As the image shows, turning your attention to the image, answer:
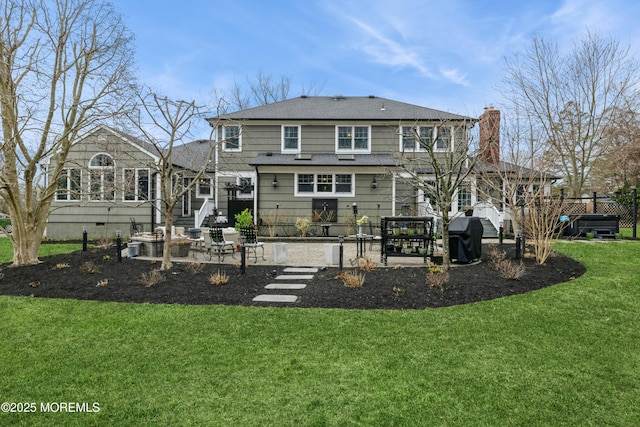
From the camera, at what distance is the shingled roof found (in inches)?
717

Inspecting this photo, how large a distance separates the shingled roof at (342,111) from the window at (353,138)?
611mm

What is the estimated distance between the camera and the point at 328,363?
12.5 feet

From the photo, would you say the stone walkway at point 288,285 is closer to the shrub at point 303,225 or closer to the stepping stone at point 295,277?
the stepping stone at point 295,277

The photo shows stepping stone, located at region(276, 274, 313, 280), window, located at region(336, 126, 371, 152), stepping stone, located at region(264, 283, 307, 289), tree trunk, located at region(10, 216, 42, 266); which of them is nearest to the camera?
stepping stone, located at region(264, 283, 307, 289)

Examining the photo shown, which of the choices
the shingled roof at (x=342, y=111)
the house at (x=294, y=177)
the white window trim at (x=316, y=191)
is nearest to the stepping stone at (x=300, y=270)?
the house at (x=294, y=177)

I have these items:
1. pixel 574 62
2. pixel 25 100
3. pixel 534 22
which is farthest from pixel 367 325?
pixel 574 62

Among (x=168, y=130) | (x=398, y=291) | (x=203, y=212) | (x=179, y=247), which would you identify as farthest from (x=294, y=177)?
(x=398, y=291)

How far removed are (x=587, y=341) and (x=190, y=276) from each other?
23.8 ft

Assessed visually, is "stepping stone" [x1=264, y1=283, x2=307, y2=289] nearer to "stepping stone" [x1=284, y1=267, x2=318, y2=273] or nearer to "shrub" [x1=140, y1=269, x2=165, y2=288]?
"stepping stone" [x1=284, y1=267, x2=318, y2=273]

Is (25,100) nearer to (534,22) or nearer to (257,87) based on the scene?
(534,22)

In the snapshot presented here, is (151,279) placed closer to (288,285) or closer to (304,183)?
(288,285)

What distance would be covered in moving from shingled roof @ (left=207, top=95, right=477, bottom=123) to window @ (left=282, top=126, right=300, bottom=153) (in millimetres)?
622

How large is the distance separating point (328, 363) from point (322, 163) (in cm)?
1357

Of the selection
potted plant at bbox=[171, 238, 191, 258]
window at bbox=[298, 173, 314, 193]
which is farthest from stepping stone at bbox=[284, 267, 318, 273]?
window at bbox=[298, 173, 314, 193]
